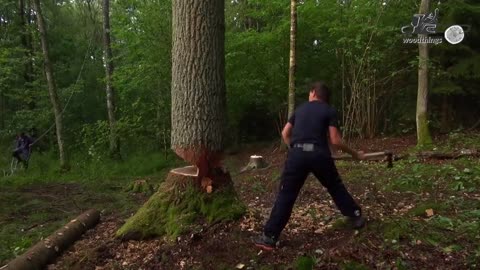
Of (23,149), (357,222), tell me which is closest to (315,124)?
(357,222)

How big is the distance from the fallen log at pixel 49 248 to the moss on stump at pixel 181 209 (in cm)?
78

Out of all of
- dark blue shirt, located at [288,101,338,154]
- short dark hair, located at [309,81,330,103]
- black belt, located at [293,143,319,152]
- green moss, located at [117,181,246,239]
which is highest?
short dark hair, located at [309,81,330,103]

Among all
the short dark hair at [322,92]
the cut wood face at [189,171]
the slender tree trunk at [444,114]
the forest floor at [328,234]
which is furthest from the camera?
the slender tree trunk at [444,114]

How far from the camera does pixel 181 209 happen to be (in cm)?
551

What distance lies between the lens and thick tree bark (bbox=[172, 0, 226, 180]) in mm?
5535

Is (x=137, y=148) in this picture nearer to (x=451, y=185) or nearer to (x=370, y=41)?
(x=370, y=41)

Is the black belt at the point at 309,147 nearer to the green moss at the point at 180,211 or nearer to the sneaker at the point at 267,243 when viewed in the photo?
the sneaker at the point at 267,243

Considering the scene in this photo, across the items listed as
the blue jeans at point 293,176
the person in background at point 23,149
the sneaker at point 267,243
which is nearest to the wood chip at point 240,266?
the sneaker at point 267,243

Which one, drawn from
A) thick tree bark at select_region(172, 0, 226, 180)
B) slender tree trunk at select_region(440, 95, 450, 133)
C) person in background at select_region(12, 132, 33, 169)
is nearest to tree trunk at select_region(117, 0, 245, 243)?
thick tree bark at select_region(172, 0, 226, 180)

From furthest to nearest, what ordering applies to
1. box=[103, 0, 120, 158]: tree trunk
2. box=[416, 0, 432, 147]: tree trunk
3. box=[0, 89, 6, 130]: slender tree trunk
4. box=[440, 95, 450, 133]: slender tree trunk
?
box=[0, 89, 6, 130]: slender tree trunk < box=[103, 0, 120, 158]: tree trunk < box=[440, 95, 450, 133]: slender tree trunk < box=[416, 0, 432, 147]: tree trunk

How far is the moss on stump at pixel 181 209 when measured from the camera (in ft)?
17.7

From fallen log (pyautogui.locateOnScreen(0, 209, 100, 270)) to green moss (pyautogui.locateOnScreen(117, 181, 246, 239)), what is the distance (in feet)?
2.48

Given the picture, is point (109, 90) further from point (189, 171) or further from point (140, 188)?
point (189, 171)

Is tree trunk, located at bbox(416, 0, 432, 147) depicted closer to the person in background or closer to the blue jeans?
the blue jeans
